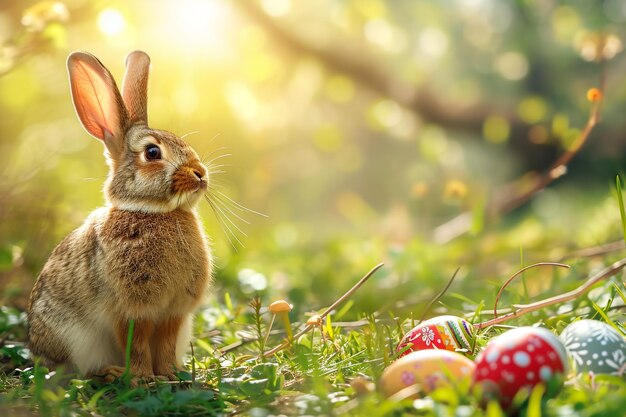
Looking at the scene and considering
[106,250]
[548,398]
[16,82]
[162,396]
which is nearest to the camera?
[548,398]

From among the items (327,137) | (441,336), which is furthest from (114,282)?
(327,137)

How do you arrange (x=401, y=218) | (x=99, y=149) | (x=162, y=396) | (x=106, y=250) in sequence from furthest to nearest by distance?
(x=99, y=149), (x=401, y=218), (x=106, y=250), (x=162, y=396)

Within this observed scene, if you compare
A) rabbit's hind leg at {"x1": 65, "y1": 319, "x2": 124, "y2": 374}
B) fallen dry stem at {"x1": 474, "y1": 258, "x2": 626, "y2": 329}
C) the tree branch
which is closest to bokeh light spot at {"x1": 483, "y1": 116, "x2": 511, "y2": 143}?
the tree branch

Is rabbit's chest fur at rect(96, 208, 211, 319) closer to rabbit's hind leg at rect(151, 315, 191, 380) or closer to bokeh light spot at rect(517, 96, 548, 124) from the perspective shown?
rabbit's hind leg at rect(151, 315, 191, 380)

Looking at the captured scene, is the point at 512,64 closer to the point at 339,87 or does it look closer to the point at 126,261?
the point at 339,87

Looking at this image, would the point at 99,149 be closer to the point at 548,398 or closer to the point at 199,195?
the point at 199,195

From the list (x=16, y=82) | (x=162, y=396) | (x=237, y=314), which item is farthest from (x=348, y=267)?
(x=16, y=82)
